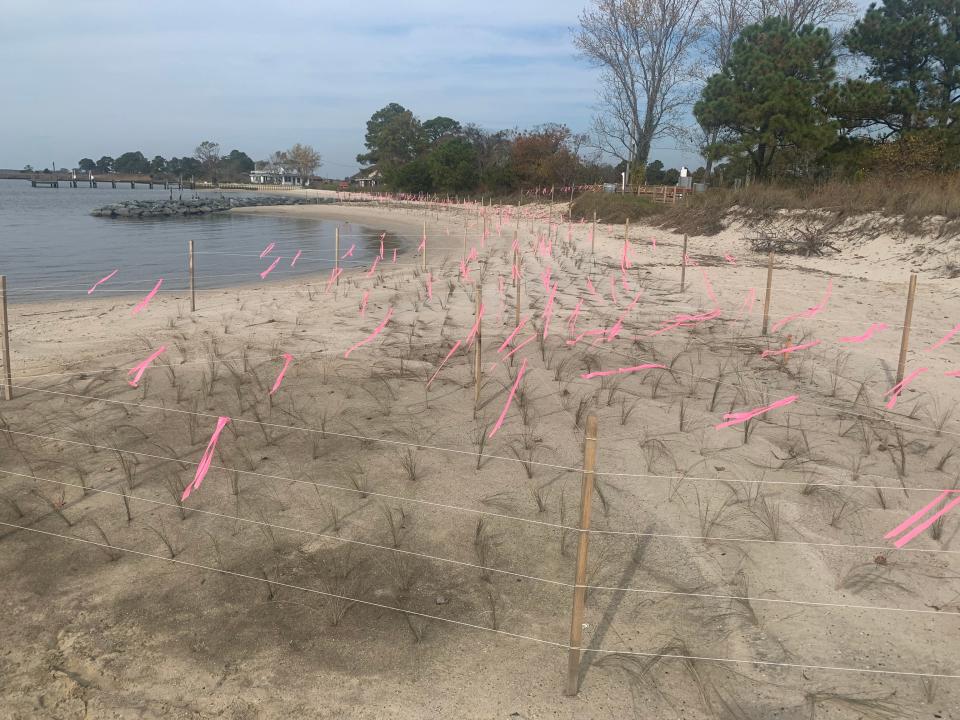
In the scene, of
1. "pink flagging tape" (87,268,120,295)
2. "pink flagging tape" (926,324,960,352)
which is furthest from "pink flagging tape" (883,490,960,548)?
"pink flagging tape" (87,268,120,295)

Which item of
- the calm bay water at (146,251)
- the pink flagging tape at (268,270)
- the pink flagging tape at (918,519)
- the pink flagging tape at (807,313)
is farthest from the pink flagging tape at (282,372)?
the pink flagging tape at (268,270)

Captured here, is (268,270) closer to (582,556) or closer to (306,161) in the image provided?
(582,556)

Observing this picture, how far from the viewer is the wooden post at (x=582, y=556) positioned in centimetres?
259

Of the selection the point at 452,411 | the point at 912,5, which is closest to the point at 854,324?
the point at 452,411

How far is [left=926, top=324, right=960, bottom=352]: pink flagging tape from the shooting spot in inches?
327

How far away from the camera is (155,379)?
6617 mm

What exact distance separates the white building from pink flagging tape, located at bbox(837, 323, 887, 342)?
125227 mm

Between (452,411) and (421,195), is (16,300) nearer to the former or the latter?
(452,411)

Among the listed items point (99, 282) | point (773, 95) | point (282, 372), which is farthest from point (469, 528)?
point (773, 95)

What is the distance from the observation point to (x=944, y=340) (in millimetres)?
8625

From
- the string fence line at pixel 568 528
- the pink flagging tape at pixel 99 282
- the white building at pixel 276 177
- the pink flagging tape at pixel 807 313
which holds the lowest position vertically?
the string fence line at pixel 568 528

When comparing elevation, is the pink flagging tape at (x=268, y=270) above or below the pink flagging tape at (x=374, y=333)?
above

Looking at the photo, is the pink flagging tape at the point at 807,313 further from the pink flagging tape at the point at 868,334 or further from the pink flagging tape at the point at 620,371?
the pink flagging tape at the point at 620,371

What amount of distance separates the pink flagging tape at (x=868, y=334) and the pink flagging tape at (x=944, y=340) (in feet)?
2.28
